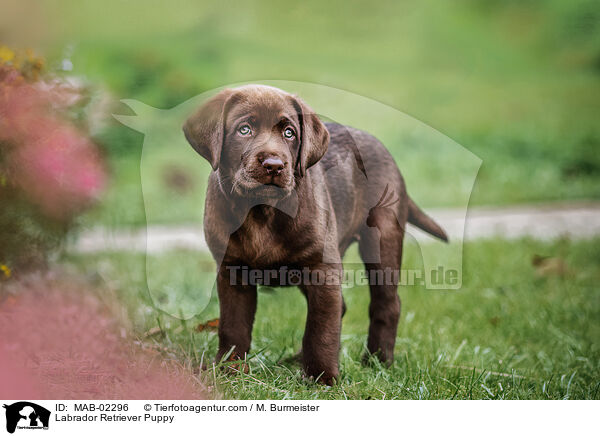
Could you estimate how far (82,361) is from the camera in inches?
96.7

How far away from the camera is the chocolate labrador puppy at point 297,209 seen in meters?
2.10

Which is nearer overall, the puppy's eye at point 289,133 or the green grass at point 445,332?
the puppy's eye at point 289,133

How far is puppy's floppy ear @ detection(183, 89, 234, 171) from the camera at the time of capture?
82.7 inches

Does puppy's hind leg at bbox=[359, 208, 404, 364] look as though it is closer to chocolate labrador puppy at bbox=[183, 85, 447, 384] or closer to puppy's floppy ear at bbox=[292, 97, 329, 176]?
chocolate labrador puppy at bbox=[183, 85, 447, 384]

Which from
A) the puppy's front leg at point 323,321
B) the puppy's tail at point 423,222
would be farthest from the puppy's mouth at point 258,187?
the puppy's tail at point 423,222

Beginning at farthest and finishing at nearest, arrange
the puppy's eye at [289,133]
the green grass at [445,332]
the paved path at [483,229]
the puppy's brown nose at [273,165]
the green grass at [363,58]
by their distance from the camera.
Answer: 1. the paved path at [483,229]
2. the green grass at [363,58]
3. the green grass at [445,332]
4. the puppy's eye at [289,133]
5. the puppy's brown nose at [273,165]

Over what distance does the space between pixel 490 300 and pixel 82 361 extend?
6.97ft

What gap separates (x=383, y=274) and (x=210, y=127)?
2.94ft

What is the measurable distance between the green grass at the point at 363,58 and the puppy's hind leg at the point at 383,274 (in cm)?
33

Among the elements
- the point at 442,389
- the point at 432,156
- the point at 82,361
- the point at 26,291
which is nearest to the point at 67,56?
the point at 26,291

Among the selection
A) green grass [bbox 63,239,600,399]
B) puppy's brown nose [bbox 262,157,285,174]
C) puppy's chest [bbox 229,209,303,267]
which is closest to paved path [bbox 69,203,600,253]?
green grass [bbox 63,239,600,399]

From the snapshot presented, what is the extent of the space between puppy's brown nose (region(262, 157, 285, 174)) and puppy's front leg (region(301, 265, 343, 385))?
400 millimetres
